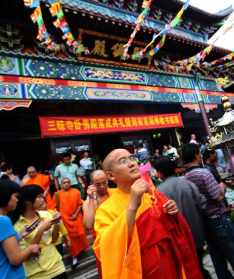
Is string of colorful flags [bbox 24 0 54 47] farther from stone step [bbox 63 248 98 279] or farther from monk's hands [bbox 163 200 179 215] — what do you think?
monk's hands [bbox 163 200 179 215]

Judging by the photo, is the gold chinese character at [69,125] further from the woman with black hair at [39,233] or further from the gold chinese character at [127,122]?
the woman with black hair at [39,233]

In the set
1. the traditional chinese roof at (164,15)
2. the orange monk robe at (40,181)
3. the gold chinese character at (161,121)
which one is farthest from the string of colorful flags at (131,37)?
the orange monk robe at (40,181)

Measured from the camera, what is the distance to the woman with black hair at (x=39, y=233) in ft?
6.85

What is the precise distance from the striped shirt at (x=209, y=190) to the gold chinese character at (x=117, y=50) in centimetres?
605

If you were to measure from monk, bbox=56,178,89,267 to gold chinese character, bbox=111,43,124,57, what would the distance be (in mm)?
4588

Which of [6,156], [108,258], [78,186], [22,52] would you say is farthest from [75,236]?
[6,156]

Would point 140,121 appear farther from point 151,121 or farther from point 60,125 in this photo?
point 60,125

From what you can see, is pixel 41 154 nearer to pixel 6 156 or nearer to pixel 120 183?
pixel 6 156

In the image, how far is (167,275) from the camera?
60.7 inches

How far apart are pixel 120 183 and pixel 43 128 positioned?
4711 mm

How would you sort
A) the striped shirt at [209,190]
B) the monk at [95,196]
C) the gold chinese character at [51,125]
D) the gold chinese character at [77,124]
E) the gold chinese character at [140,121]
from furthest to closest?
1. the gold chinese character at [140,121]
2. the gold chinese character at [77,124]
3. the gold chinese character at [51,125]
4. the striped shirt at [209,190]
5. the monk at [95,196]

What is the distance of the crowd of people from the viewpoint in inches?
56.0

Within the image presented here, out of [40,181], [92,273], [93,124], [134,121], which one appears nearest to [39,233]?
[92,273]

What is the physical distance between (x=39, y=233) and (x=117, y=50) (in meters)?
6.77
